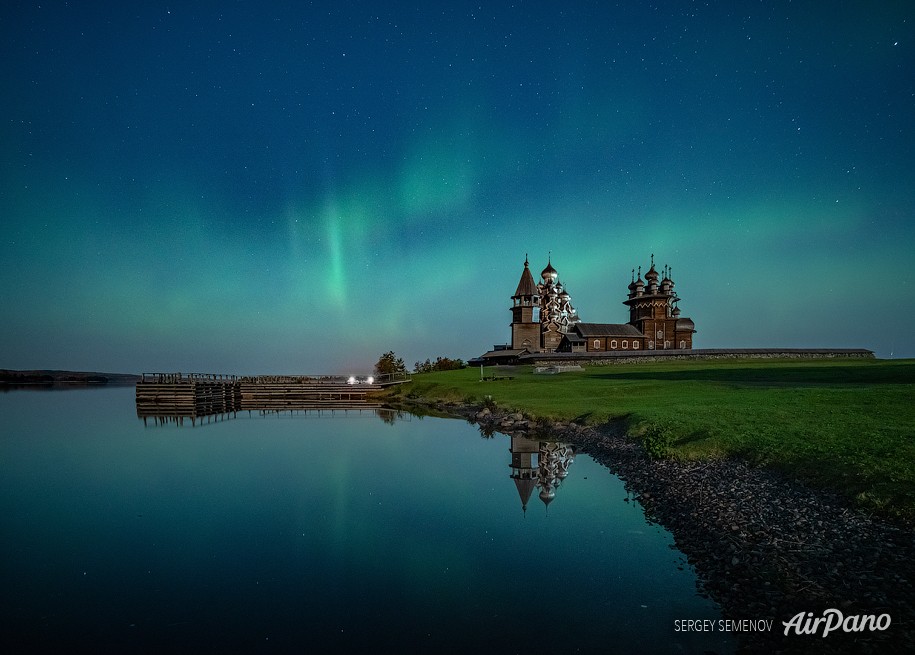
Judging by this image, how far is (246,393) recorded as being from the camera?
2783 inches

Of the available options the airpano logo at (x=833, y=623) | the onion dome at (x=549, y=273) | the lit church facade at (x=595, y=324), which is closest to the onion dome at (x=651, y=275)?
the lit church facade at (x=595, y=324)

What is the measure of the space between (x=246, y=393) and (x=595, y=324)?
199 feet

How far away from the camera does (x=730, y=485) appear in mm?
12930

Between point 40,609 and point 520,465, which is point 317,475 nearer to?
point 520,465

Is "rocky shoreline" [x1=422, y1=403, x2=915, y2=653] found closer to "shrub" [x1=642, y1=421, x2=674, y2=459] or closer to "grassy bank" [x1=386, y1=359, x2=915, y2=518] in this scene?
"grassy bank" [x1=386, y1=359, x2=915, y2=518]

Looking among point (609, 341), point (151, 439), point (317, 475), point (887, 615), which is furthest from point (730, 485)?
point (609, 341)

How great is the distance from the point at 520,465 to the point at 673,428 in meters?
6.65

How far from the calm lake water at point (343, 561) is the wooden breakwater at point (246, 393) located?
1447 inches

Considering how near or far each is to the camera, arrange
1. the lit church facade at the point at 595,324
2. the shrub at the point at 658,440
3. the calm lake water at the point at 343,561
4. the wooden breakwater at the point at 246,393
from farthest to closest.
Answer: the lit church facade at the point at 595,324
the wooden breakwater at the point at 246,393
the shrub at the point at 658,440
the calm lake water at the point at 343,561

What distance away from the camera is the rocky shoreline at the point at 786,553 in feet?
22.2

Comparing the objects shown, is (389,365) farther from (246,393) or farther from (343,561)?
(343,561)

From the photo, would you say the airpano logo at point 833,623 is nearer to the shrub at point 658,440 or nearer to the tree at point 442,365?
the shrub at point 658,440

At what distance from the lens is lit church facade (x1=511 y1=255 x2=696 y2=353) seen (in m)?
82.5

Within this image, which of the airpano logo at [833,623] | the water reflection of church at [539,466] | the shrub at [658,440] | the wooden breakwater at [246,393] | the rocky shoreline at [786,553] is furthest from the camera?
the wooden breakwater at [246,393]
